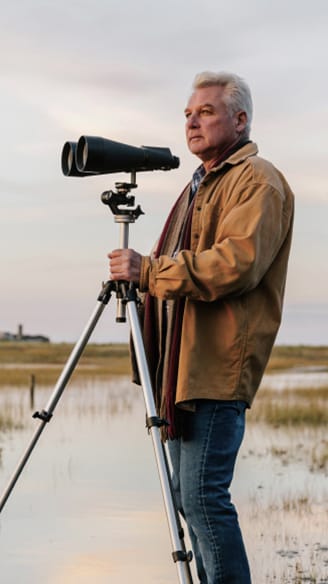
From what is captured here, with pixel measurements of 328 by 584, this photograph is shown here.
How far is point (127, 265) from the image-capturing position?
3.88m

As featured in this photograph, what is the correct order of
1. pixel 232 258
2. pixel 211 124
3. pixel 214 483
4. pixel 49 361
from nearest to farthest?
pixel 232 258
pixel 214 483
pixel 211 124
pixel 49 361

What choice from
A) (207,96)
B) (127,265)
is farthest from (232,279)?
(207,96)

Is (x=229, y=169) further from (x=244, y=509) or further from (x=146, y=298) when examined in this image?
(x=244, y=509)

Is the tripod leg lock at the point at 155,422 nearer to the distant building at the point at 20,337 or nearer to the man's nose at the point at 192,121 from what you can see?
the man's nose at the point at 192,121

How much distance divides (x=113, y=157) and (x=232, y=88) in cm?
49

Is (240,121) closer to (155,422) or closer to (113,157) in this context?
(113,157)

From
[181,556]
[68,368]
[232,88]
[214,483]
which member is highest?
[232,88]

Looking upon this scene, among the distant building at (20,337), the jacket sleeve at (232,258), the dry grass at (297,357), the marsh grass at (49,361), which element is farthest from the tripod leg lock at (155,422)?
the distant building at (20,337)

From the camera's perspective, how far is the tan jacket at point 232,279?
12.3 feet

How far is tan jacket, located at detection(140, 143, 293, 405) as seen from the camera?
12.3 feet

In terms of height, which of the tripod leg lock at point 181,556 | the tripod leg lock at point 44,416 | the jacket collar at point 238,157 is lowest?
the tripod leg lock at point 181,556

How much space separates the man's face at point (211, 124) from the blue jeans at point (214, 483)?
0.88 m

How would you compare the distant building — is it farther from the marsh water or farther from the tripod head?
the tripod head

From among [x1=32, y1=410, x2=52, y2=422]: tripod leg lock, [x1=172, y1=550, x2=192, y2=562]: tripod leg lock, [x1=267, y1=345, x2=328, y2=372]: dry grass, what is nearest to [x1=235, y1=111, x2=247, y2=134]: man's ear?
[x1=32, y1=410, x2=52, y2=422]: tripod leg lock
